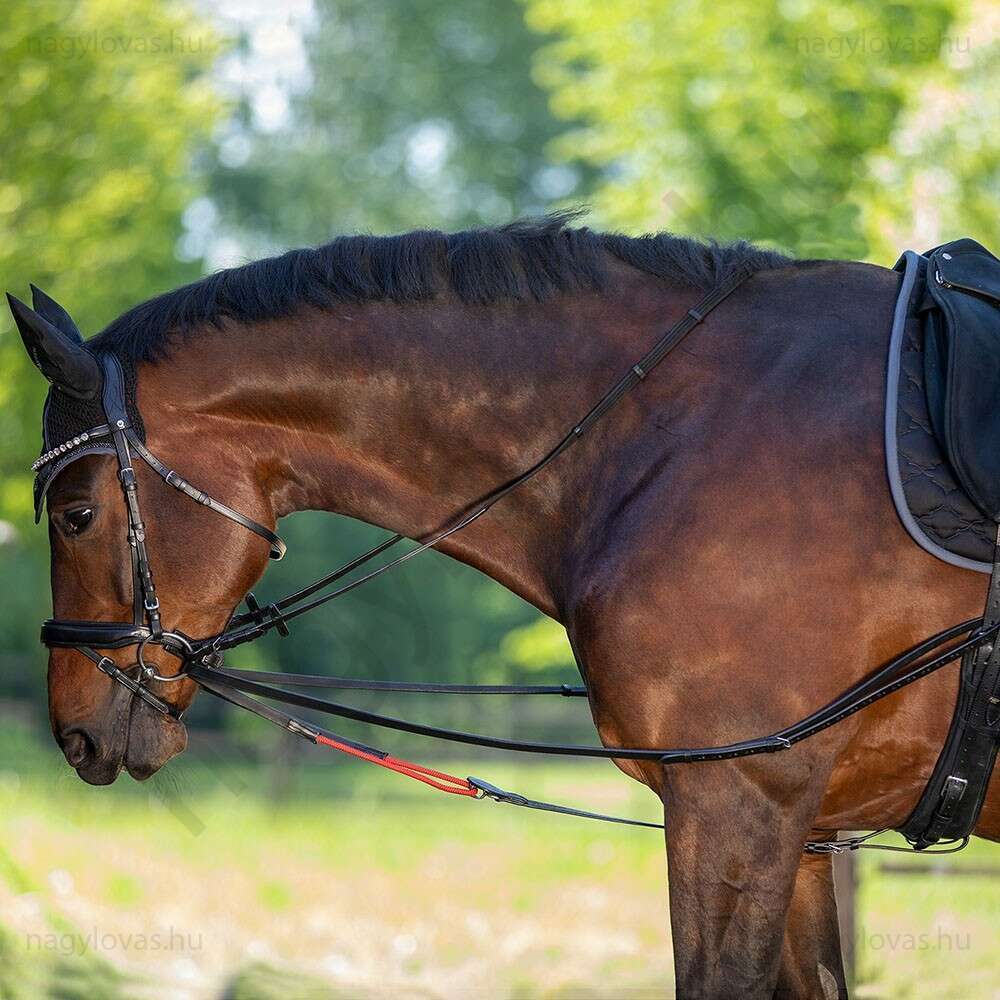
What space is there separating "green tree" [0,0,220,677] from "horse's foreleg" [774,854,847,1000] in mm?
8295

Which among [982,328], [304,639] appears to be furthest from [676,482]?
[304,639]

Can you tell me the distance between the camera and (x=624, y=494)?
3152mm

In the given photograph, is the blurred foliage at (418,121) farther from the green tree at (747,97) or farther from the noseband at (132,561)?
the noseband at (132,561)

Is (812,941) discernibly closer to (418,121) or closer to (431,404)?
(431,404)

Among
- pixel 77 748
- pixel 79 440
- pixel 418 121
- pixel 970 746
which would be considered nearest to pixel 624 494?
pixel 970 746

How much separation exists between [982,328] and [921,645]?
2.55 feet

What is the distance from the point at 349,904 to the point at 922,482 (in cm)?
763

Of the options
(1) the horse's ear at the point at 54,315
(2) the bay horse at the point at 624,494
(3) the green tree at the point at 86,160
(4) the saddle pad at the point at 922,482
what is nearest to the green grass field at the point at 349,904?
(2) the bay horse at the point at 624,494

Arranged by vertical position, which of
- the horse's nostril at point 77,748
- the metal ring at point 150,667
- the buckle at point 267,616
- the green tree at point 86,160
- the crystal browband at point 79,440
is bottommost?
the horse's nostril at point 77,748

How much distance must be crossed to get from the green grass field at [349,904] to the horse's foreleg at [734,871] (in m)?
1.63

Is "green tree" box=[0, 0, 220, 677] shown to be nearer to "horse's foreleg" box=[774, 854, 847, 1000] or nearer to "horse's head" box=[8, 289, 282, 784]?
"horse's head" box=[8, 289, 282, 784]

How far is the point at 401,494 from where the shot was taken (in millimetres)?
3498

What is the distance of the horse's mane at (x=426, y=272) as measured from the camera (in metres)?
3.38

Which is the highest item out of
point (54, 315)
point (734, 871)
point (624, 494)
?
point (54, 315)
